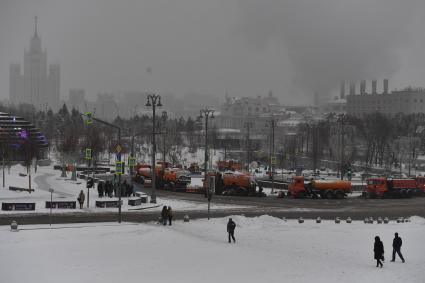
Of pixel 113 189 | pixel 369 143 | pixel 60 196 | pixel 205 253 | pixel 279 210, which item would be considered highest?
pixel 369 143

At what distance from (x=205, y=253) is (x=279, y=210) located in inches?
774

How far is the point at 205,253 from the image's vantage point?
31.5 meters

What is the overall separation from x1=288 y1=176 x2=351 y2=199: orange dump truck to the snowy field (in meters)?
19.8

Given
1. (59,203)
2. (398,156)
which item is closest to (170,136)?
(398,156)

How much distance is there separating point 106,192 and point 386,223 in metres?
24.5

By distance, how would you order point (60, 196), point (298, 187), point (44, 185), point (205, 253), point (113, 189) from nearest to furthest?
1. point (205, 253)
2. point (60, 196)
3. point (113, 189)
4. point (298, 187)
5. point (44, 185)

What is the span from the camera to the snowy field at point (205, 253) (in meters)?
26.8

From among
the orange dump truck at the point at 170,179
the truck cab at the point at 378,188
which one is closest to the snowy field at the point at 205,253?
the truck cab at the point at 378,188

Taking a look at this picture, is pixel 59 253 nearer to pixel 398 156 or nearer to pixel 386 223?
pixel 386 223

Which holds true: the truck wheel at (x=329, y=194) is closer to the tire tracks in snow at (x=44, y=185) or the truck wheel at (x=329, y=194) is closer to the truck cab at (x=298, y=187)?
the truck cab at (x=298, y=187)

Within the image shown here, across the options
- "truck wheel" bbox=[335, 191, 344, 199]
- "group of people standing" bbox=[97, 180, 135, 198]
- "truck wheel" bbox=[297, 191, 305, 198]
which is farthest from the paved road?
"group of people standing" bbox=[97, 180, 135, 198]

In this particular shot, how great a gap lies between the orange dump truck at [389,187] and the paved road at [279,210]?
169 cm

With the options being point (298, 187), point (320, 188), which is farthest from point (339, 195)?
point (298, 187)

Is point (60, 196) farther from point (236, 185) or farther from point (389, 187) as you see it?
point (389, 187)
